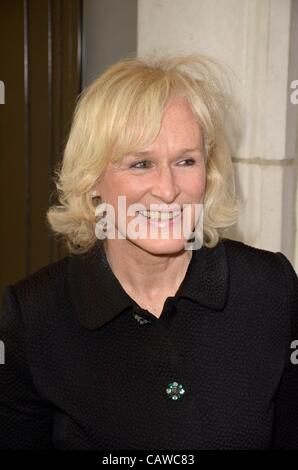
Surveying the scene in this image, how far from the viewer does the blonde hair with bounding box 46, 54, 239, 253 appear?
4.65 ft

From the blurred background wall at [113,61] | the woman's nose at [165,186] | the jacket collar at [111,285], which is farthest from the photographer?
the blurred background wall at [113,61]

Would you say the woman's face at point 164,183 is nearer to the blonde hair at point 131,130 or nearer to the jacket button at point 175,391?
the blonde hair at point 131,130

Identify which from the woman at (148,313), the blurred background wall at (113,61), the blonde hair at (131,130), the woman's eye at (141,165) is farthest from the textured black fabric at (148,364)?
the blurred background wall at (113,61)

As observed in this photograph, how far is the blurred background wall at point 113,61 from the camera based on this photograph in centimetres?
213

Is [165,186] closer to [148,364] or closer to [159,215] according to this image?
[159,215]

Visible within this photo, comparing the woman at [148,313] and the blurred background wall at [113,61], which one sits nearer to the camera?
the woman at [148,313]

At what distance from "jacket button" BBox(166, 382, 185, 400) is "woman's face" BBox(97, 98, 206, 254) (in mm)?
267

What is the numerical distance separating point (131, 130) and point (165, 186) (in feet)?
0.42

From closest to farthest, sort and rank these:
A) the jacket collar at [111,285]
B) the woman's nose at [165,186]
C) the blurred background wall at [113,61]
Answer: the woman's nose at [165,186] < the jacket collar at [111,285] < the blurred background wall at [113,61]

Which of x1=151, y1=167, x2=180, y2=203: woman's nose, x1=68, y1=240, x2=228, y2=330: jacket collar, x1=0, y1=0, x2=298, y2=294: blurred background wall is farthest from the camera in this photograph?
x1=0, y1=0, x2=298, y2=294: blurred background wall

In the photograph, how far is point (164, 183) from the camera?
140 cm

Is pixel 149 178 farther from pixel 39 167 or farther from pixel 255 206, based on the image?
pixel 39 167

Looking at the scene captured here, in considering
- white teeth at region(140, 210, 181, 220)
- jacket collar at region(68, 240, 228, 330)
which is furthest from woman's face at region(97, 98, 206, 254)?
jacket collar at region(68, 240, 228, 330)

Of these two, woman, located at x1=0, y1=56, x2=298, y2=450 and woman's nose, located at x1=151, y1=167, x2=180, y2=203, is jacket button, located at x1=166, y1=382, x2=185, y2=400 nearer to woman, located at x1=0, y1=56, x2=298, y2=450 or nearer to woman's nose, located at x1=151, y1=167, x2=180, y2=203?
woman, located at x1=0, y1=56, x2=298, y2=450
